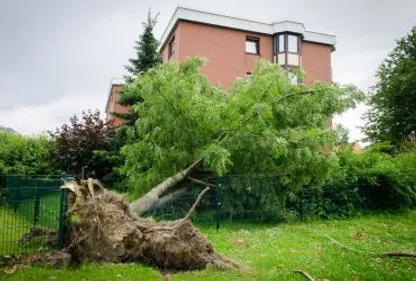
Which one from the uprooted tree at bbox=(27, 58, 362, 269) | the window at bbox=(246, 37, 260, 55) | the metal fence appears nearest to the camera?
the metal fence

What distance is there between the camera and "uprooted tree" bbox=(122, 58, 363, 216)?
1109cm

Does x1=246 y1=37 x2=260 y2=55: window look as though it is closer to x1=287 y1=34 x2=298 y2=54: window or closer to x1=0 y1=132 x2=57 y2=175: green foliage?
x1=287 y1=34 x2=298 y2=54: window

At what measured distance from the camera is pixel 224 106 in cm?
1148

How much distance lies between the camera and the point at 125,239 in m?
7.10

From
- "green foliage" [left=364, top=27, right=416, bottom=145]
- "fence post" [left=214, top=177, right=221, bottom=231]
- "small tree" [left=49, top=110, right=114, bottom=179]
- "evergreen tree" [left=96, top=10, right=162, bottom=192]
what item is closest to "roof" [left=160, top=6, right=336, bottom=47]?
"green foliage" [left=364, top=27, right=416, bottom=145]

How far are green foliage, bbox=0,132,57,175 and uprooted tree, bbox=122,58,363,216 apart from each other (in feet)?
22.9

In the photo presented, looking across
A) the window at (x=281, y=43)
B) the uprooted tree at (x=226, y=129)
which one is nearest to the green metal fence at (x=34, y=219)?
the uprooted tree at (x=226, y=129)

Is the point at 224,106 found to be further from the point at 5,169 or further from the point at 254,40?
the point at 254,40

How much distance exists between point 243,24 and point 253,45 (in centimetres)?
191

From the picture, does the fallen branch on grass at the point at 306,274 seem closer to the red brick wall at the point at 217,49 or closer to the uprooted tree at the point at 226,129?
the uprooted tree at the point at 226,129

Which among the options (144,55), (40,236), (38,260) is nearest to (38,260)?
(38,260)

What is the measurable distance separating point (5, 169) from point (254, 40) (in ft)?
65.1

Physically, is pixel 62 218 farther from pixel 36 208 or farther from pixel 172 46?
pixel 172 46

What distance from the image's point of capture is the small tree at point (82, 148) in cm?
1650
